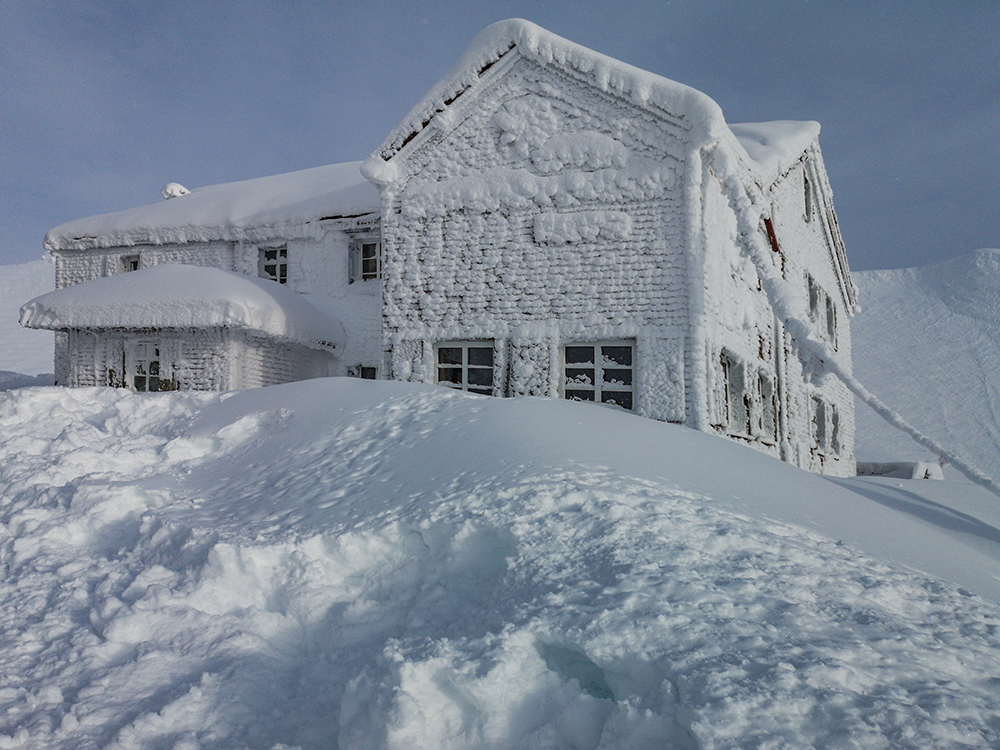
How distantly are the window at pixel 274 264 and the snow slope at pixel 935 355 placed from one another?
90.7 feet

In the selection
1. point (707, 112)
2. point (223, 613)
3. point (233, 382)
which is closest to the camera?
point (223, 613)

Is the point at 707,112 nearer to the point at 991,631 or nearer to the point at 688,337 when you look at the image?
the point at 688,337

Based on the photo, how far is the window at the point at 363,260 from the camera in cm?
1385

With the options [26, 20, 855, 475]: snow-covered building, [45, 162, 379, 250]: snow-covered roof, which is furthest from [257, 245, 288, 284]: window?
[26, 20, 855, 475]: snow-covered building

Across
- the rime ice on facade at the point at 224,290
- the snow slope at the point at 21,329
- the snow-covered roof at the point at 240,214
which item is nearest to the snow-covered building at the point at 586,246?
the rime ice on facade at the point at 224,290

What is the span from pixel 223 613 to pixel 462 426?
2.27 m

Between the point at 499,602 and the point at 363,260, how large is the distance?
12118 millimetres

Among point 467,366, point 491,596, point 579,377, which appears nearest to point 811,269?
point 579,377

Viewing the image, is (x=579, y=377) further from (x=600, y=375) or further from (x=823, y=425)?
(x=823, y=425)

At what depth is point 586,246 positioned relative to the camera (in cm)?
902

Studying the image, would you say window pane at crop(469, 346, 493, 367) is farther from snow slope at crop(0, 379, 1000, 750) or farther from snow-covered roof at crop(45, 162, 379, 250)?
snow-covered roof at crop(45, 162, 379, 250)

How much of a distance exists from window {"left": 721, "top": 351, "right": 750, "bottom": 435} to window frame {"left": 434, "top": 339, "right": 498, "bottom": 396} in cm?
350

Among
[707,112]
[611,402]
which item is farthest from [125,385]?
[707,112]

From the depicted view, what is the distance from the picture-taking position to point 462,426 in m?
5.04
